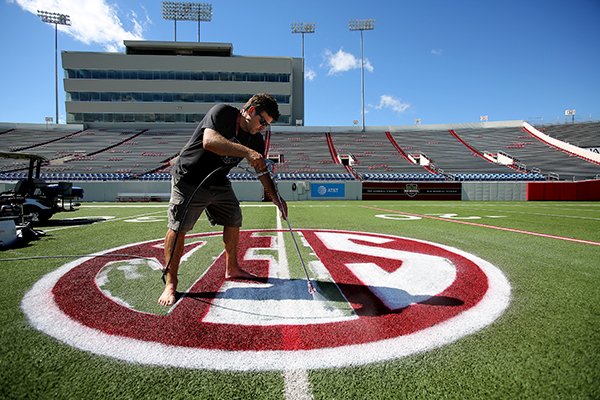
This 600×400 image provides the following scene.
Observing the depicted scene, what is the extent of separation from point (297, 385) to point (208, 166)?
1948 mm

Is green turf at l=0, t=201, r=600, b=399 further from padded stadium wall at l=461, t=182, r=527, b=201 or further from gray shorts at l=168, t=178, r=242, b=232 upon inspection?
padded stadium wall at l=461, t=182, r=527, b=201

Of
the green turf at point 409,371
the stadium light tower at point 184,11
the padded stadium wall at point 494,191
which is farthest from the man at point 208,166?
the stadium light tower at point 184,11

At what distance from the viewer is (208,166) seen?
2689 mm

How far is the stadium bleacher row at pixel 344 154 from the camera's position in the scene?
27.0 m

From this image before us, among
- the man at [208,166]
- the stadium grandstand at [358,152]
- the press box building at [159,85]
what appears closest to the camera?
the man at [208,166]

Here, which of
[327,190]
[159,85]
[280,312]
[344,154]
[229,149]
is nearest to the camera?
[280,312]

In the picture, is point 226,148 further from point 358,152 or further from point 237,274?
point 358,152

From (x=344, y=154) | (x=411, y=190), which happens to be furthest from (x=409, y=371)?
(x=344, y=154)

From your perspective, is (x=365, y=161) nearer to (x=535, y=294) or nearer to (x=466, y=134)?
(x=466, y=134)

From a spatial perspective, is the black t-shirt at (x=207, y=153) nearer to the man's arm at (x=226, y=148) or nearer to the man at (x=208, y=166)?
the man at (x=208, y=166)

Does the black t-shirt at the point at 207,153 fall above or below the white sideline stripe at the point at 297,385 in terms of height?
above

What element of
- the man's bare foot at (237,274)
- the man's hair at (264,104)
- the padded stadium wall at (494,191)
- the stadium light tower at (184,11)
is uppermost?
the stadium light tower at (184,11)

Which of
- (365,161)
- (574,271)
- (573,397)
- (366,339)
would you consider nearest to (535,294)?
(574,271)

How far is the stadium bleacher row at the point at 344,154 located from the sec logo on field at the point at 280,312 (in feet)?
65.5
